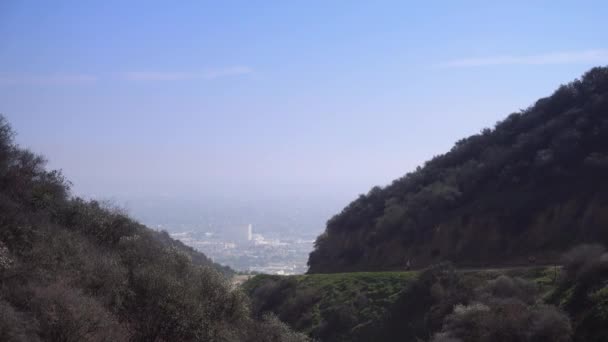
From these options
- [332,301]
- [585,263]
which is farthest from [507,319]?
[332,301]

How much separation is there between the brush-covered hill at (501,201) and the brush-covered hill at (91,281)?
15.7 m

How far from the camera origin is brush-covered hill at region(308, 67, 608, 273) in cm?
2936

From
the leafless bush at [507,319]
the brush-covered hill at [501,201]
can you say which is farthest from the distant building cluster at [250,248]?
the leafless bush at [507,319]

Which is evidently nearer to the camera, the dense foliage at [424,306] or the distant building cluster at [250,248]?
the dense foliage at [424,306]

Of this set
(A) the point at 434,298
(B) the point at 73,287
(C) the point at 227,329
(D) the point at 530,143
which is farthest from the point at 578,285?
(D) the point at 530,143

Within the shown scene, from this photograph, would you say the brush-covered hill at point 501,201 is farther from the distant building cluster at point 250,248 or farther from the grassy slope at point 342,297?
the distant building cluster at point 250,248

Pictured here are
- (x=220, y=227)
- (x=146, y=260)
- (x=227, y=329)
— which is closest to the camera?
(x=227, y=329)

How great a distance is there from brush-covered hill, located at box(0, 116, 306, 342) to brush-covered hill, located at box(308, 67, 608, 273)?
15.7 meters

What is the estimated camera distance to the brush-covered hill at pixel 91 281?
1305cm

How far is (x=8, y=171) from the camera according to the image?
69.6ft

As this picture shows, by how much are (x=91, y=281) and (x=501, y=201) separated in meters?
24.9

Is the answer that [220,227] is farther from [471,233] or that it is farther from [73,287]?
[73,287]

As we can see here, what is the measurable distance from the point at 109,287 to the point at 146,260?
2848 mm

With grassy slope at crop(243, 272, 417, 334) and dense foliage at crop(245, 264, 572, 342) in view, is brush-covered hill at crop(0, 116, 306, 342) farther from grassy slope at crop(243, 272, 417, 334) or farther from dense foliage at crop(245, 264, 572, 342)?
grassy slope at crop(243, 272, 417, 334)
